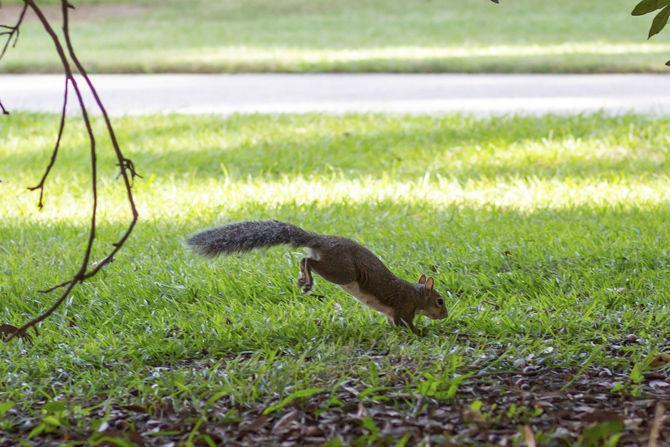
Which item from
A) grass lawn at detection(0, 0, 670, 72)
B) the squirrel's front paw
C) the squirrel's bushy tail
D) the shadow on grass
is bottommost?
the shadow on grass

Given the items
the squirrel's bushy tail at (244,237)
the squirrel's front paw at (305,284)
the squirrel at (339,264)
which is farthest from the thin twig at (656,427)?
the squirrel's bushy tail at (244,237)

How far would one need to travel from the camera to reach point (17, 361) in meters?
3.86

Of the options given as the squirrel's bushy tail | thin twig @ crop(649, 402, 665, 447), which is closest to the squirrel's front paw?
the squirrel's bushy tail

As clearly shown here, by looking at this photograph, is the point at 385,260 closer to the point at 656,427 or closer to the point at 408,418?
the point at 408,418

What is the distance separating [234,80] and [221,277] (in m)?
7.99

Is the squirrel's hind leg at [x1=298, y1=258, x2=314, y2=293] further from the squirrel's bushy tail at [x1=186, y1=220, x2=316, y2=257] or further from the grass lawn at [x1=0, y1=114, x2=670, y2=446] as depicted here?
the grass lawn at [x1=0, y1=114, x2=670, y2=446]

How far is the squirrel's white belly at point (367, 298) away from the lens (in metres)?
3.90

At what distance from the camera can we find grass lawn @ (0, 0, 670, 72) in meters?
13.4

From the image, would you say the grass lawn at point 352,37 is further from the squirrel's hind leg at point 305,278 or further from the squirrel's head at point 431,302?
the squirrel's hind leg at point 305,278

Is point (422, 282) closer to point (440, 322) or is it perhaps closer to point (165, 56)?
point (440, 322)

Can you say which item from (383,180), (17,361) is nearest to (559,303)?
(17,361)

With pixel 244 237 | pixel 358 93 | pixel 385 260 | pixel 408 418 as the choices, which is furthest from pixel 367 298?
pixel 358 93

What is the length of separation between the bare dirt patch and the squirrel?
46cm

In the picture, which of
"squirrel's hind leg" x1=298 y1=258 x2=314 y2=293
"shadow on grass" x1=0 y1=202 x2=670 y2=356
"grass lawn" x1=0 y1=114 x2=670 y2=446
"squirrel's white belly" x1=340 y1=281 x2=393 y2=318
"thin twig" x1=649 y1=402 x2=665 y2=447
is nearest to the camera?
"thin twig" x1=649 y1=402 x2=665 y2=447
